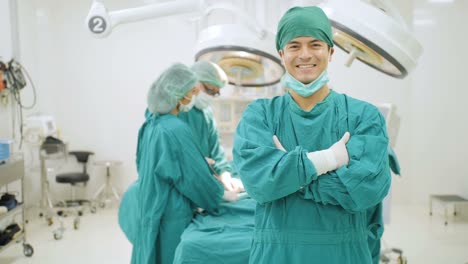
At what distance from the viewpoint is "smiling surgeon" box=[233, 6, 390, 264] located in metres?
1.16

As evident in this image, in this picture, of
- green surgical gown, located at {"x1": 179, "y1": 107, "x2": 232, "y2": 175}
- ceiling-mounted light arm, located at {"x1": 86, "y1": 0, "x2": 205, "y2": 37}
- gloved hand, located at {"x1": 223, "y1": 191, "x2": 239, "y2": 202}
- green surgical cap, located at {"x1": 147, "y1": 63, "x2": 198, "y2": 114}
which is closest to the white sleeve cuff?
ceiling-mounted light arm, located at {"x1": 86, "y1": 0, "x2": 205, "y2": 37}

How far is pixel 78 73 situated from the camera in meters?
5.21

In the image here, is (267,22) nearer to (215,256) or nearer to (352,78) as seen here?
(215,256)

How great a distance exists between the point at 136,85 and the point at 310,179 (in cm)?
438

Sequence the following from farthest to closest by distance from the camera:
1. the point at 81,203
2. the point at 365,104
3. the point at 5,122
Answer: the point at 81,203 → the point at 5,122 → the point at 365,104

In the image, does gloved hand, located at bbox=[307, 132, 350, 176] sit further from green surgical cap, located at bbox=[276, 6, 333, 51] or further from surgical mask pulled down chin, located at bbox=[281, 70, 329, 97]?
green surgical cap, located at bbox=[276, 6, 333, 51]

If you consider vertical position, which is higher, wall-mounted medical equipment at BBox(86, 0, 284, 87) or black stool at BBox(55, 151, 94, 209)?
wall-mounted medical equipment at BBox(86, 0, 284, 87)

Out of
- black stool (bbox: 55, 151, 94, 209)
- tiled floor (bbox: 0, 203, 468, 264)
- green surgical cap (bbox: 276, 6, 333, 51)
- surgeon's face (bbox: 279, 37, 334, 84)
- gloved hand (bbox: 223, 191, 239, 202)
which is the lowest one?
tiled floor (bbox: 0, 203, 468, 264)

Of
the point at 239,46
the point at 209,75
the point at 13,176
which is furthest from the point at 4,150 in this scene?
the point at 239,46

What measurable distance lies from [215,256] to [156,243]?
1.64ft

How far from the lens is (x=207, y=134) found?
2.84m

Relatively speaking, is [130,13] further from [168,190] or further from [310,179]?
[310,179]

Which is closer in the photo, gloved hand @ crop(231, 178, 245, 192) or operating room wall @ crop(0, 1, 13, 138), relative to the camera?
gloved hand @ crop(231, 178, 245, 192)

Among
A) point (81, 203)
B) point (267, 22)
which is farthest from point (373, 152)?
point (81, 203)
